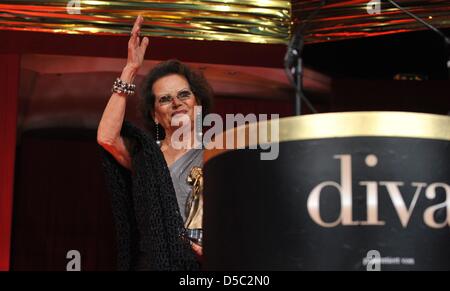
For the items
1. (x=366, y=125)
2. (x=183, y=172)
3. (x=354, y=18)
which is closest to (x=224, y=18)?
(x=354, y=18)

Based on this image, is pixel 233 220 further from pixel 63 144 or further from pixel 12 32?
pixel 63 144

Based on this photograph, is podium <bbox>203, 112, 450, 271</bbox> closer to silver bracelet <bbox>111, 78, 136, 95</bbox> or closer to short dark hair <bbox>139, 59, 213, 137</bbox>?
silver bracelet <bbox>111, 78, 136, 95</bbox>

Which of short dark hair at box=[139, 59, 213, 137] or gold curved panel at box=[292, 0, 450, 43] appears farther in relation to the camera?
gold curved panel at box=[292, 0, 450, 43]

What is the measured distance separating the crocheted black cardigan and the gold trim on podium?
2.79 feet

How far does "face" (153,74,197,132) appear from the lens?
92.1 inches

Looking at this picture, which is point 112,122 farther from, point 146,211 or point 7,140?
point 7,140

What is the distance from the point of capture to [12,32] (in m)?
2.88

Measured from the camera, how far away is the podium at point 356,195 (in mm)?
1153

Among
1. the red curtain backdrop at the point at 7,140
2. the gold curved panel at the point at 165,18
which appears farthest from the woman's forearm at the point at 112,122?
the red curtain backdrop at the point at 7,140

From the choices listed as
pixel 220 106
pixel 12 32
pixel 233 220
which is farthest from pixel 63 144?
pixel 233 220

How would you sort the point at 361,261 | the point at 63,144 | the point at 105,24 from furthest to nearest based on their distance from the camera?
the point at 63,144 < the point at 105,24 < the point at 361,261

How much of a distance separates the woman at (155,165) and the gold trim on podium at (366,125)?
0.85 meters

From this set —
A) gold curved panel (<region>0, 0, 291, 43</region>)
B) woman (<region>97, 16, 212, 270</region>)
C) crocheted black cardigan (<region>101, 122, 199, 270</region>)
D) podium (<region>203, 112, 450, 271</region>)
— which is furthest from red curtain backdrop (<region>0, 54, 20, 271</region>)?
podium (<region>203, 112, 450, 271</region>)

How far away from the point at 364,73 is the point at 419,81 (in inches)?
8.0
